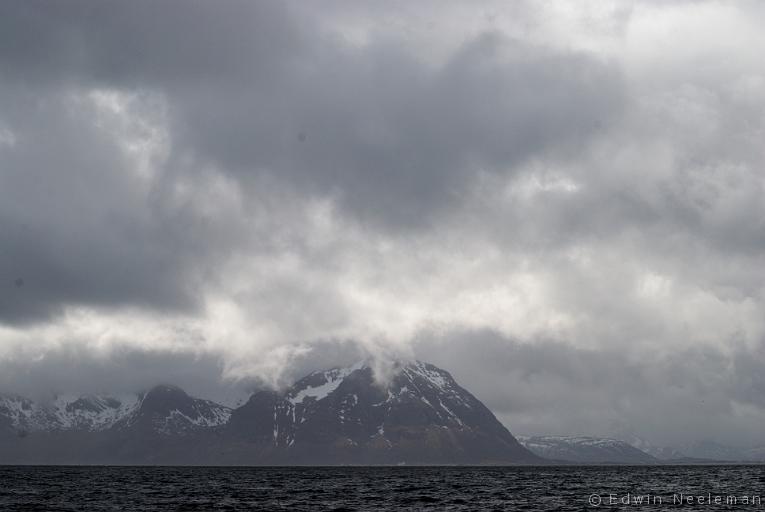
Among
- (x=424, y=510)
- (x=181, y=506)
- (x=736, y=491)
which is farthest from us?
(x=736, y=491)

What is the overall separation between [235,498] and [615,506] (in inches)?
3114

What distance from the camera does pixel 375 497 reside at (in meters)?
177

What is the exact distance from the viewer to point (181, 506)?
14875cm

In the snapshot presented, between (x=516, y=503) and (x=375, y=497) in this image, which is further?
(x=375, y=497)

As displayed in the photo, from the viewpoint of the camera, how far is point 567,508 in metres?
140

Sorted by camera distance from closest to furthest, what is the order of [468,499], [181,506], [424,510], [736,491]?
Result: [424,510] < [181,506] < [468,499] < [736,491]

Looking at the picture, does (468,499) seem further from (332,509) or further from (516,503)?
(332,509)

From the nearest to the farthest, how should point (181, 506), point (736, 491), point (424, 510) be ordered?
point (424, 510) → point (181, 506) → point (736, 491)

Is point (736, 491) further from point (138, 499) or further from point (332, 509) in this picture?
point (138, 499)

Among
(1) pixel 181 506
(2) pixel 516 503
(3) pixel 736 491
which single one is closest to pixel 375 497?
(2) pixel 516 503

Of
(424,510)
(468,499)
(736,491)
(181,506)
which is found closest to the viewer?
(424,510)

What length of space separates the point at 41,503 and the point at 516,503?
88.8 m

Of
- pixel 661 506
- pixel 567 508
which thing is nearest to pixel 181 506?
pixel 567 508

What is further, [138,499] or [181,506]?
[138,499]
